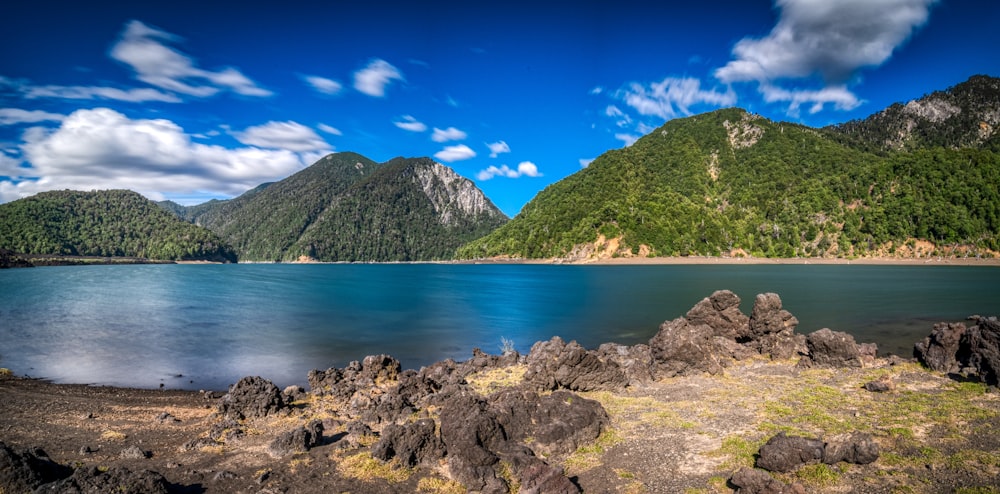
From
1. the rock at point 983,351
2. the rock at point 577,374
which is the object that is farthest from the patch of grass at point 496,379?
the rock at point 983,351

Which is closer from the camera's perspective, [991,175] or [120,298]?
[120,298]

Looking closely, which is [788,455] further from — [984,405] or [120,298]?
[120,298]

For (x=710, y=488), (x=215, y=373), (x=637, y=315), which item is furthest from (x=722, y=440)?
(x=637, y=315)

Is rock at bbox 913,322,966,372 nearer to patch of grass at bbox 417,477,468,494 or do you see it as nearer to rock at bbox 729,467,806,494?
rock at bbox 729,467,806,494

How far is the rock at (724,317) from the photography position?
94.8 ft

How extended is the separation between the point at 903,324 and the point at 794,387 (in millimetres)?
33250

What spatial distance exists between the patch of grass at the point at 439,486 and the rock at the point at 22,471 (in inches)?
340

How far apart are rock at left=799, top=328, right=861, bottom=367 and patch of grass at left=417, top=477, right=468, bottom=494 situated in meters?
20.3

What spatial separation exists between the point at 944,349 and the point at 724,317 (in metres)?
10.2

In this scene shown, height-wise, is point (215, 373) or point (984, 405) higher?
point (984, 405)

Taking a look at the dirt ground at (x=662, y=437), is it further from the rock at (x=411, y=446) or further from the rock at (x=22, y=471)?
the rock at (x=22, y=471)

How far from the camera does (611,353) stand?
85.1 feet

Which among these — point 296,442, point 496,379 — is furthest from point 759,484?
point 496,379

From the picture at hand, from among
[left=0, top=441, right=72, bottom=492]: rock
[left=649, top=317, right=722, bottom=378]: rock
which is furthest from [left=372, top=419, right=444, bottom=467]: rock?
[left=649, top=317, right=722, bottom=378]: rock
